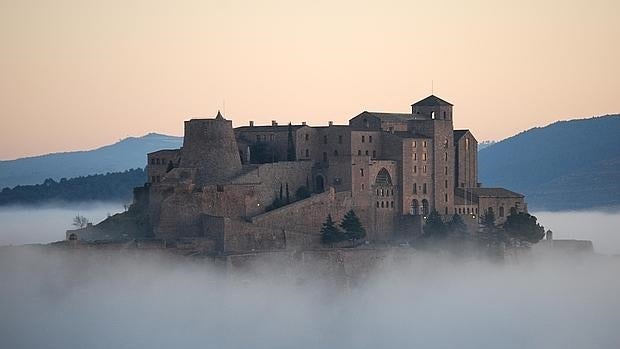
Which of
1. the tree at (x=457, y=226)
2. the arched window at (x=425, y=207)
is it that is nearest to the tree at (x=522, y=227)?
the tree at (x=457, y=226)

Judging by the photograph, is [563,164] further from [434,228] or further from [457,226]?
[434,228]

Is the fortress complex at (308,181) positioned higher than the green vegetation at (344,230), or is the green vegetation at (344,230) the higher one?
the fortress complex at (308,181)

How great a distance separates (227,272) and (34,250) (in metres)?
8.24

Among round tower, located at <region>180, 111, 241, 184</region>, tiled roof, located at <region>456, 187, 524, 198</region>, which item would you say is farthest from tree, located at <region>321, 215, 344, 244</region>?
tiled roof, located at <region>456, 187, 524, 198</region>

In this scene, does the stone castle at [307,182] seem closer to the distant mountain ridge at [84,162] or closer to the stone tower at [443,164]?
the stone tower at [443,164]

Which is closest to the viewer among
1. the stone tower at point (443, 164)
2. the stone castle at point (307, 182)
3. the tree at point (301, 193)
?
the stone castle at point (307, 182)

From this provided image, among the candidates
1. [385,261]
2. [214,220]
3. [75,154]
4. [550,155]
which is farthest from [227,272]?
[75,154]

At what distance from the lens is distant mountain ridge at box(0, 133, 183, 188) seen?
16000 centimetres

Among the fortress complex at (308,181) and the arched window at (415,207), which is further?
the arched window at (415,207)

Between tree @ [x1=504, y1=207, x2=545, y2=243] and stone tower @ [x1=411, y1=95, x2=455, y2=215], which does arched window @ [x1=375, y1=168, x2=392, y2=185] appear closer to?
stone tower @ [x1=411, y1=95, x2=455, y2=215]

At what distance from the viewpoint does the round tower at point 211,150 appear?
2840 inches

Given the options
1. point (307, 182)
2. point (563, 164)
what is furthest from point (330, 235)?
point (563, 164)

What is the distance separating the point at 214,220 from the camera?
70.1m

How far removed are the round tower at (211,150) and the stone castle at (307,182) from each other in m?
0.04
